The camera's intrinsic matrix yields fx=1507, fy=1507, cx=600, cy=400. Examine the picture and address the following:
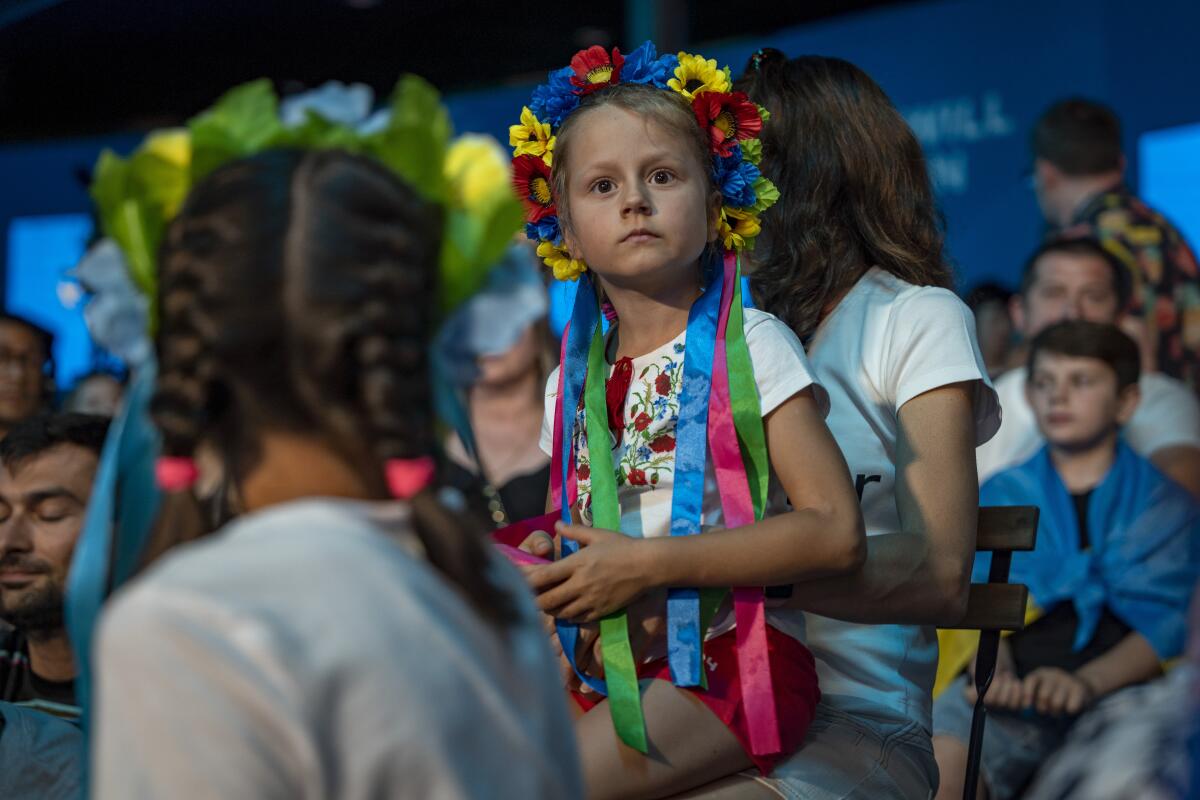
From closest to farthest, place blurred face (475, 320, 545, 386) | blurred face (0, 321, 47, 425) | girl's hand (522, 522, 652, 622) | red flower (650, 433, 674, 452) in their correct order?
1. girl's hand (522, 522, 652, 622)
2. red flower (650, 433, 674, 452)
3. blurred face (0, 321, 47, 425)
4. blurred face (475, 320, 545, 386)

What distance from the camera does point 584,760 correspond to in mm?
1986

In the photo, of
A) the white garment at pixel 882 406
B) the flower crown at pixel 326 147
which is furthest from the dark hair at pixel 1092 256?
the flower crown at pixel 326 147

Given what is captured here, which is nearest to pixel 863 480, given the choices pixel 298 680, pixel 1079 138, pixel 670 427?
pixel 670 427

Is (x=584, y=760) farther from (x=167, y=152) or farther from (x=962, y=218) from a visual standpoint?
(x=962, y=218)

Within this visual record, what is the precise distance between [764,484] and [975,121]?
210 inches

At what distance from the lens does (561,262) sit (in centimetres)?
239

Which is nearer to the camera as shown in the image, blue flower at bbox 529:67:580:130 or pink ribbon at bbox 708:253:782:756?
pink ribbon at bbox 708:253:782:756

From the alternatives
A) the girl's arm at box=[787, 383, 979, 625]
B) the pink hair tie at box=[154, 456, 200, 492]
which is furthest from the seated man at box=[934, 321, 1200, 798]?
the pink hair tie at box=[154, 456, 200, 492]

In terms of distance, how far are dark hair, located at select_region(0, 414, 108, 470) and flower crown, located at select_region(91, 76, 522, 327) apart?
1.83m

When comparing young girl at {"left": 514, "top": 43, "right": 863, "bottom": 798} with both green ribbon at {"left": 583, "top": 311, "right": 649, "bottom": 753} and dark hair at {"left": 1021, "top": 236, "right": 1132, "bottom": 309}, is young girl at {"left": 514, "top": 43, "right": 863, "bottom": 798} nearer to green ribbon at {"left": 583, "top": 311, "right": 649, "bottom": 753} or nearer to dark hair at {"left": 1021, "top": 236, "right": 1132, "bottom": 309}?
green ribbon at {"left": 583, "top": 311, "right": 649, "bottom": 753}

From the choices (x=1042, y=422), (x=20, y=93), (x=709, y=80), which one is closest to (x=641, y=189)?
(x=709, y=80)

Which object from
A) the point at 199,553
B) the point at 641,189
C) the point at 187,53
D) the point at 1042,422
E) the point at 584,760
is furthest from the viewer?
the point at 187,53

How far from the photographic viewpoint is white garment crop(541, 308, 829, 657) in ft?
6.89

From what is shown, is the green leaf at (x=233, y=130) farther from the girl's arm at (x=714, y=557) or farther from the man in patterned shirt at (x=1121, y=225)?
the man in patterned shirt at (x=1121, y=225)
